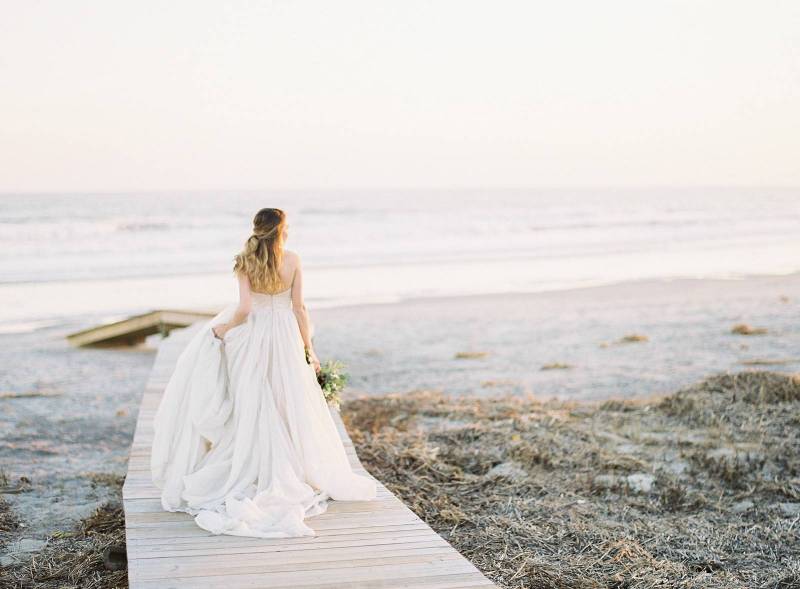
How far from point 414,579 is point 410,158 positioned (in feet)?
201

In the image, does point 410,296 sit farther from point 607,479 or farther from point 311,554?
point 311,554

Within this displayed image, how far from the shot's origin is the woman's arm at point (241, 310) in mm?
5961

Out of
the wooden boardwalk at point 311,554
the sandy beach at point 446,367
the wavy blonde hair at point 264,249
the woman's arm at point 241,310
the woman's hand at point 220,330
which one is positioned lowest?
the sandy beach at point 446,367

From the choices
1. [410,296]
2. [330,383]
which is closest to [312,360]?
[330,383]

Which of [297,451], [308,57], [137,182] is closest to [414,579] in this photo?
[297,451]

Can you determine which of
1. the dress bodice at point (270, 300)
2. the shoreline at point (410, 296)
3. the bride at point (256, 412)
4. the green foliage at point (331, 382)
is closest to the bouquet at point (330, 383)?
the green foliage at point (331, 382)

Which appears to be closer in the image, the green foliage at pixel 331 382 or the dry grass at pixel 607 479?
the dry grass at pixel 607 479

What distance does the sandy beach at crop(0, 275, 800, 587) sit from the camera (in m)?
8.54

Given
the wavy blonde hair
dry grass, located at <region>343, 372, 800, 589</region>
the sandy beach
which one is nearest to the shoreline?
the sandy beach

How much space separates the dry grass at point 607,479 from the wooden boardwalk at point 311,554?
2.89 ft

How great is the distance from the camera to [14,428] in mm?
10742

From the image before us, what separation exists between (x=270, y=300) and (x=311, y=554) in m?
1.86

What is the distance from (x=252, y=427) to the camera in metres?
5.87

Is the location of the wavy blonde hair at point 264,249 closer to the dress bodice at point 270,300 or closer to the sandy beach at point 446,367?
the dress bodice at point 270,300
